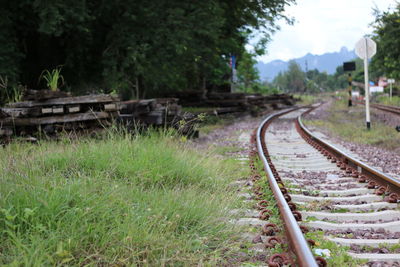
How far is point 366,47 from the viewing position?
1232 centimetres

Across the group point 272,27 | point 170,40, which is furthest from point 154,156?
point 272,27

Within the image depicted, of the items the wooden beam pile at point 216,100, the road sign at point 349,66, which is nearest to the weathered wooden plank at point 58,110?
the wooden beam pile at point 216,100

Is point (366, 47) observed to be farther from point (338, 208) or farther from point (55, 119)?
point (338, 208)

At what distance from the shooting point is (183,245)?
2912 millimetres

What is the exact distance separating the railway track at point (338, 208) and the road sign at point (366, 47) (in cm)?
612

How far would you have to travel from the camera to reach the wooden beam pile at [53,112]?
23.8ft

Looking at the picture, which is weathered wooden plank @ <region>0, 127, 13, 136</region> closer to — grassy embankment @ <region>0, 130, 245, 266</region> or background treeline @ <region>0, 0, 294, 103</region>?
grassy embankment @ <region>0, 130, 245, 266</region>

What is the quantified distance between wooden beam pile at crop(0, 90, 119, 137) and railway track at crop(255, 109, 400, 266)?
11.1 feet

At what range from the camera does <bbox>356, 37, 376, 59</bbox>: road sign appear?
40.3 ft

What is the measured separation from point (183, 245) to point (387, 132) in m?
10.1

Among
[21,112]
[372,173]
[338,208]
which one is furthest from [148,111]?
[338,208]

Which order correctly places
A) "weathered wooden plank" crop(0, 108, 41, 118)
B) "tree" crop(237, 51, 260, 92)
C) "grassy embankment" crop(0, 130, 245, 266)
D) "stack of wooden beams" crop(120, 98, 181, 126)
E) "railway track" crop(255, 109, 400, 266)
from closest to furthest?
"grassy embankment" crop(0, 130, 245, 266) → "railway track" crop(255, 109, 400, 266) → "weathered wooden plank" crop(0, 108, 41, 118) → "stack of wooden beams" crop(120, 98, 181, 126) → "tree" crop(237, 51, 260, 92)

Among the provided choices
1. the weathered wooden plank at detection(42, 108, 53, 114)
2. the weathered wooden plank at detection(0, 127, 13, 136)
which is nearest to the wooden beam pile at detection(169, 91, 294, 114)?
the weathered wooden plank at detection(42, 108, 53, 114)

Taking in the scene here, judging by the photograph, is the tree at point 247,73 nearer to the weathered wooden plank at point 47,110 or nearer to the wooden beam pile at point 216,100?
the wooden beam pile at point 216,100
